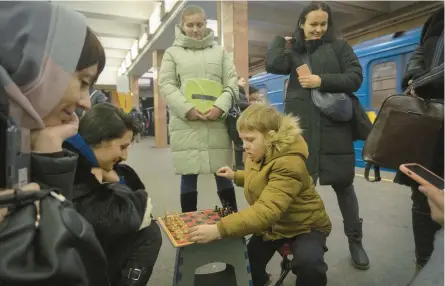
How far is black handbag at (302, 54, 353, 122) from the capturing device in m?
1.65

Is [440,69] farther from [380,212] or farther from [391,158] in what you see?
[380,212]

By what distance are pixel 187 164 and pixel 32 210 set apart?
1442 mm

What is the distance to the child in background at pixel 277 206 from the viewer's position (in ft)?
3.87

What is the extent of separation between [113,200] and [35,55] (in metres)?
0.62

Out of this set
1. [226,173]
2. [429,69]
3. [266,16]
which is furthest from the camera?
[266,16]

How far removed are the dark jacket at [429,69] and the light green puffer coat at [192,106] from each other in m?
0.99

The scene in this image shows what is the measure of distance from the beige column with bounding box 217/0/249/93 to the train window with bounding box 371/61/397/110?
1.71m

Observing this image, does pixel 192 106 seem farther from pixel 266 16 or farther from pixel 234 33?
pixel 266 16

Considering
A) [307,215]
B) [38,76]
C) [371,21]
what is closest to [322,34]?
[307,215]

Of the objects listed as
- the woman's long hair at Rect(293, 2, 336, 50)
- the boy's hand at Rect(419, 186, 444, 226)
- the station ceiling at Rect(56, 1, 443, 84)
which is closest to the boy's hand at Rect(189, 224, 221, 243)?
the boy's hand at Rect(419, 186, 444, 226)

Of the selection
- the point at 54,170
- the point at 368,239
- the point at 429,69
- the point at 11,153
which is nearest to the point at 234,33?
the point at 368,239

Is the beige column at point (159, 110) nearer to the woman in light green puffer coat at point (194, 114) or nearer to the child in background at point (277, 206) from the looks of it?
the woman in light green puffer coat at point (194, 114)

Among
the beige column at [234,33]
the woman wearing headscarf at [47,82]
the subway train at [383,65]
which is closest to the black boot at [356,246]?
the woman wearing headscarf at [47,82]

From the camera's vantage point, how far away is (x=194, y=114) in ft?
6.45
